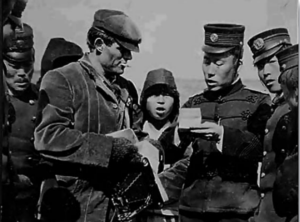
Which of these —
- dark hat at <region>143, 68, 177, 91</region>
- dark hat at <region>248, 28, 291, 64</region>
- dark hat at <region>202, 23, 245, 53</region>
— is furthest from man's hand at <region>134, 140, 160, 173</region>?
dark hat at <region>248, 28, 291, 64</region>

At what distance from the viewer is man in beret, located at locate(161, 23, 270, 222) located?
4.95 meters

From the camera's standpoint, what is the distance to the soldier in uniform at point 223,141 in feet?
16.2

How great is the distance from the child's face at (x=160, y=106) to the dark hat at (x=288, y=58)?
46 centimetres

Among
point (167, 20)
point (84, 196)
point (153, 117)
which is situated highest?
point (167, 20)

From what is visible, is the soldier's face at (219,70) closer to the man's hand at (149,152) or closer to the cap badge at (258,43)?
the cap badge at (258,43)

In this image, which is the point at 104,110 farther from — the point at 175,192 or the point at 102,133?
the point at 175,192

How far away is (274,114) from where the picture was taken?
16.3ft

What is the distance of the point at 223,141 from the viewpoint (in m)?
4.95

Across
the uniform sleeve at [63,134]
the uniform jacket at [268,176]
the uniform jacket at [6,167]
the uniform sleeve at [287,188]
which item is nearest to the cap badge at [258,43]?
the uniform jacket at [268,176]

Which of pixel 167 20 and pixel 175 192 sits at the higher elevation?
pixel 167 20

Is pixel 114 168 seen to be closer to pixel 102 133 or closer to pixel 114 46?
pixel 102 133

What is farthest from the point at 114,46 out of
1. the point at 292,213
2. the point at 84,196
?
the point at 292,213

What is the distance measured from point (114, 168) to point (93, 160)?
0.31 feet

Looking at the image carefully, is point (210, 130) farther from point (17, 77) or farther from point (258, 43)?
point (17, 77)
